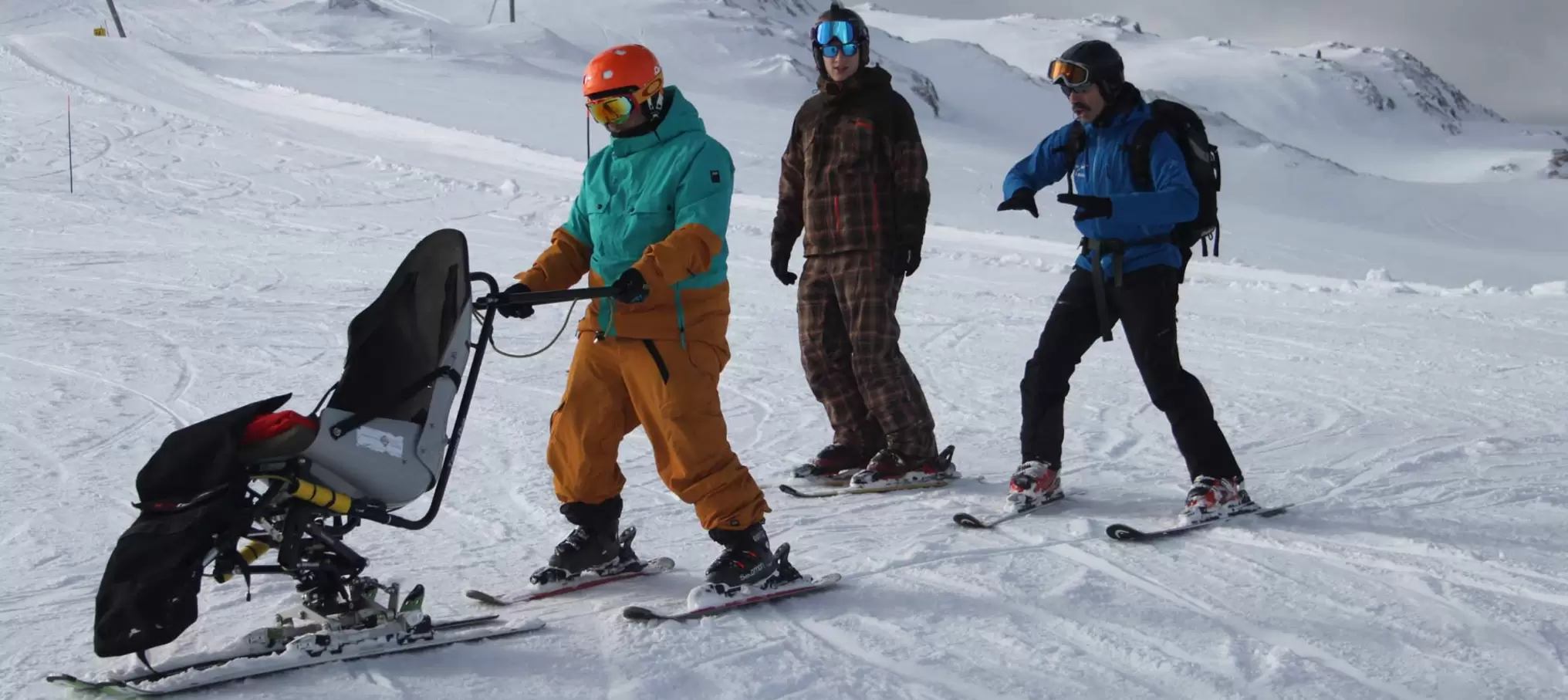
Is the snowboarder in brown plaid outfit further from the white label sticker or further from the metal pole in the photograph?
the metal pole

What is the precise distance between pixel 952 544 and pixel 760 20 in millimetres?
64061

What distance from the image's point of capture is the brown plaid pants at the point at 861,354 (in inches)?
209

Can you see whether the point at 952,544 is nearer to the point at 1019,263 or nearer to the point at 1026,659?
the point at 1026,659

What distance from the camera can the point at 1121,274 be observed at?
4605 mm

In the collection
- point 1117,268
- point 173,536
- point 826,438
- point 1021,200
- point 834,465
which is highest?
point 1021,200

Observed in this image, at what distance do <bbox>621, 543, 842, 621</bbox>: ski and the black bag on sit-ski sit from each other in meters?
1.13

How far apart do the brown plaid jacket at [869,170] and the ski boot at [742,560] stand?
178cm

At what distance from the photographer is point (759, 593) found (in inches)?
149

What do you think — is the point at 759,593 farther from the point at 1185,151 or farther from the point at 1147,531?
the point at 1185,151

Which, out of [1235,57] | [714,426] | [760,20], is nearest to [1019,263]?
[714,426]

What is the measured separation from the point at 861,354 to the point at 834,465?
23.3 inches

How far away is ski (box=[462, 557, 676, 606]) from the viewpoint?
3.89 m

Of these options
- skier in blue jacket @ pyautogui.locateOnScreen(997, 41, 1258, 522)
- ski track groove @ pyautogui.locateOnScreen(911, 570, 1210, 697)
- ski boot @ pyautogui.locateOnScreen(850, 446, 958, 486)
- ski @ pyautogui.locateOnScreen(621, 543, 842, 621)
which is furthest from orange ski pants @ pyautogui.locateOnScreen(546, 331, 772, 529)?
ski boot @ pyautogui.locateOnScreen(850, 446, 958, 486)

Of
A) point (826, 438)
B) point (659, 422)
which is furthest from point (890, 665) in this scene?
point (826, 438)
